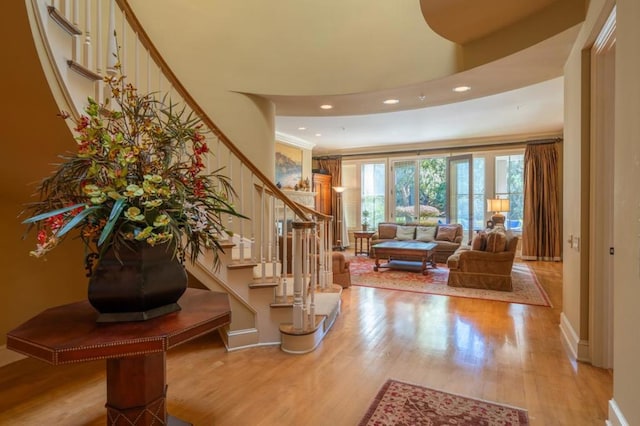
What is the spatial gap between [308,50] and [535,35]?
227 cm

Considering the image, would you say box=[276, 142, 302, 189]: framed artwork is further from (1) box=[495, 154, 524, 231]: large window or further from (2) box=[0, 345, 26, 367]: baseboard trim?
(2) box=[0, 345, 26, 367]: baseboard trim

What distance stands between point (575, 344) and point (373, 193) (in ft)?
23.1

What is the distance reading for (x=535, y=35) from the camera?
277cm

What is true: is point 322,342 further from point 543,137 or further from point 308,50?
point 543,137

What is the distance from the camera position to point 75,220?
45.8 inches

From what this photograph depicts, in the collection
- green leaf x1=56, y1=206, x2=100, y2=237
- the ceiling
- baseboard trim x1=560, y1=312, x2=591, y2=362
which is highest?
the ceiling

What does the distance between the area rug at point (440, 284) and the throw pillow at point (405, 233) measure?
1.28 m

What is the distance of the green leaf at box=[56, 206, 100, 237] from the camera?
1139mm

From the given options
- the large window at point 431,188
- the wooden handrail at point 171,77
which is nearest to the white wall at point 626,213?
the wooden handrail at point 171,77

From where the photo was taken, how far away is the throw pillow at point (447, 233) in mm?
7688

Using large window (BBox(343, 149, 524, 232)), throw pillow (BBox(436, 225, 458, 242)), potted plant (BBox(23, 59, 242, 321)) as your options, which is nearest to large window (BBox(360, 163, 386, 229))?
large window (BBox(343, 149, 524, 232))

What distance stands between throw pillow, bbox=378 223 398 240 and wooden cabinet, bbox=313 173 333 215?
1.59 m

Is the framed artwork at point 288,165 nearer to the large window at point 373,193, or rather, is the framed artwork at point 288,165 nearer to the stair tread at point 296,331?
the large window at point 373,193

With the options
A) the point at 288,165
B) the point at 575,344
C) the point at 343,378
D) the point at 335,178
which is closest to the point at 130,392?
the point at 343,378
